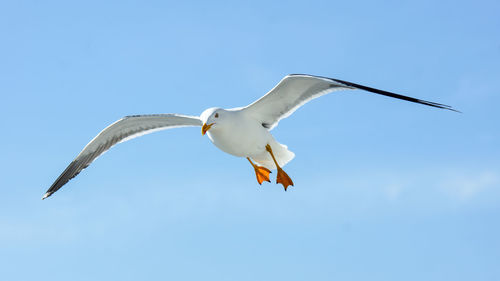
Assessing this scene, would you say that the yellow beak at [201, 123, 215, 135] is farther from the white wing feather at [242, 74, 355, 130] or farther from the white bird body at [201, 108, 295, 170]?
the white wing feather at [242, 74, 355, 130]

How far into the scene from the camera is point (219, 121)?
1135 centimetres

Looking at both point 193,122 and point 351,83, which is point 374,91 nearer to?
point 351,83

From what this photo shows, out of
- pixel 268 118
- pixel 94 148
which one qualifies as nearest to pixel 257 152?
pixel 268 118

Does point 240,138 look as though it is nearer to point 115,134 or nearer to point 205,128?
point 205,128

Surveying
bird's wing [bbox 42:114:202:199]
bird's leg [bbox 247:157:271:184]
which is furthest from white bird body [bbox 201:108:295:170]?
bird's wing [bbox 42:114:202:199]

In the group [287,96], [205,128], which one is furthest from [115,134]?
[287,96]

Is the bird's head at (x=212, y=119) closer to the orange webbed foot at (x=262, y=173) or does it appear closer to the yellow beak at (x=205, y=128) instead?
the yellow beak at (x=205, y=128)

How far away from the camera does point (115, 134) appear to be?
1371cm

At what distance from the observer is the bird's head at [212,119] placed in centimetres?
1120

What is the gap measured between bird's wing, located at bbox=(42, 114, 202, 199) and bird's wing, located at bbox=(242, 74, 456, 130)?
4.75ft

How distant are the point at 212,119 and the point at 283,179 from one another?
2.70 m

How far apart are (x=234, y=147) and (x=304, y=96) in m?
1.77

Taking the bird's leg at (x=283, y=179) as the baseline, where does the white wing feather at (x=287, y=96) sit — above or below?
above

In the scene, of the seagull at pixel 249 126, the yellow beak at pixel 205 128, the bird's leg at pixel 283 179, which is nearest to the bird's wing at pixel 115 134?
the seagull at pixel 249 126
